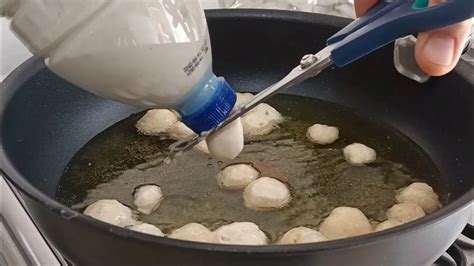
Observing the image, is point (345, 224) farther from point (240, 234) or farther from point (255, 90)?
point (255, 90)

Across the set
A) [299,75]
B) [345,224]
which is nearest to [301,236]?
[345,224]

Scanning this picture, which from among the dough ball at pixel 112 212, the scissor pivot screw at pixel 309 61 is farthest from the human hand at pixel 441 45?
the dough ball at pixel 112 212

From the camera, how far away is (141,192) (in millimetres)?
732

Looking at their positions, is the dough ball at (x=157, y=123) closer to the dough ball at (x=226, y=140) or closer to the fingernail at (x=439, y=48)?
the dough ball at (x=226, y=140)

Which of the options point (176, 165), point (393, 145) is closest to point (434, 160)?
point (393, 145)

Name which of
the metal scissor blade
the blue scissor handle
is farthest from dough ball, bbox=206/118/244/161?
the blue scissor handle

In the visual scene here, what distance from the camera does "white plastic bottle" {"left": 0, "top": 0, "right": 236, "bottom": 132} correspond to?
54 cm

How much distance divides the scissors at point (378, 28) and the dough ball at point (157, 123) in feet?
0.43

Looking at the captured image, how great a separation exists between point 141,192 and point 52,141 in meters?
0.14

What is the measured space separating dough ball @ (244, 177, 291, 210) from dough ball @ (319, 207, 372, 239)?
0.05m

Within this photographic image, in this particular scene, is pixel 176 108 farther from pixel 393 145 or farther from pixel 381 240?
pixel 393 145

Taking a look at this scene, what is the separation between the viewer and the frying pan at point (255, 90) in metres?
0.52

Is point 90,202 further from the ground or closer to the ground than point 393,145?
further from the ground

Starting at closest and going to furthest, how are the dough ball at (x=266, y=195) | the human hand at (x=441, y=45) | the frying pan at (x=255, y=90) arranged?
1. the frying pan at (x=255, y=90)
2. the human hand at (x=441, y=45)
3. the dough ball at (x=266, y=195)
